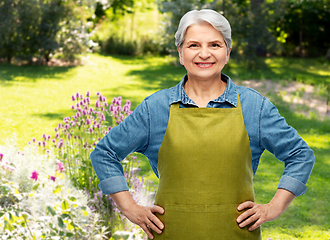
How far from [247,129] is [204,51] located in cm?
41

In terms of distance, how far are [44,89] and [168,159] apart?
9.74 m

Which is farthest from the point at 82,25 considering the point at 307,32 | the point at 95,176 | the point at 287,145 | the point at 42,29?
the point at 287,145

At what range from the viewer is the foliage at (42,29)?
14.5 metres

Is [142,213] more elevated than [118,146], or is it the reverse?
[118,146]

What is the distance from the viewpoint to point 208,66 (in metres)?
1.85

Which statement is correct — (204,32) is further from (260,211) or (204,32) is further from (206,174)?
(260,211)

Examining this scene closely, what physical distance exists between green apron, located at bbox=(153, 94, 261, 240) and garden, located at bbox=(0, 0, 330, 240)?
576mm

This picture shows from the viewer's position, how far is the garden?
3205mm

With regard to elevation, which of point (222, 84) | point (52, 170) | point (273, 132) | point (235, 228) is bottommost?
point (52, 170)

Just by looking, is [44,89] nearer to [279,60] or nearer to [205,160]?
[205,160]

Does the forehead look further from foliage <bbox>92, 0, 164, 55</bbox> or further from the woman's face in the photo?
foliage <bbox>92, 0, 164, 55</bbox>

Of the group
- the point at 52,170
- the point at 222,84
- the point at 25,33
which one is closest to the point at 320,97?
the point at 52,170

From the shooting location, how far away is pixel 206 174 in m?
1.76

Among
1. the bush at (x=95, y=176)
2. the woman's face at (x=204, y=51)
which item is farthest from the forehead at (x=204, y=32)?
the bush at (x=95, y=176)
